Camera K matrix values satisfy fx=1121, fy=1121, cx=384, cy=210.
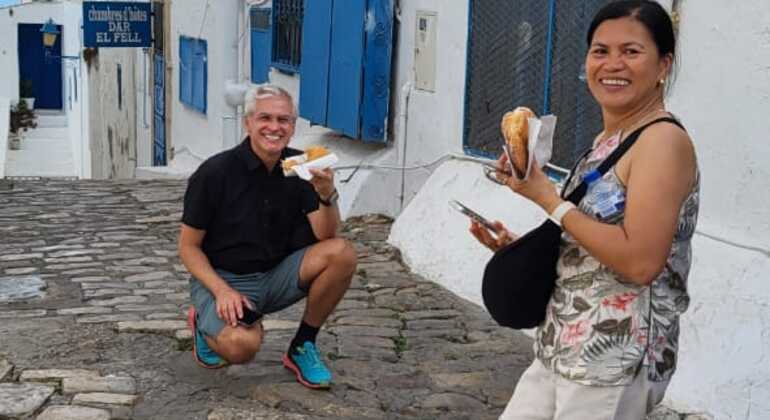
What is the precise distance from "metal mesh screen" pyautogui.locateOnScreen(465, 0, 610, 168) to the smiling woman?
3.33 m

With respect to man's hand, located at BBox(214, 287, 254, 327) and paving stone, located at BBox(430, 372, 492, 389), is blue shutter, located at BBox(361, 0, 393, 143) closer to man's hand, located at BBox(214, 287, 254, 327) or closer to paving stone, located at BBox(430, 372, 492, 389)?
paving stone, located at BBox(430, 372, 492, 389)

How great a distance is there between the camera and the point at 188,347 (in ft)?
18.4

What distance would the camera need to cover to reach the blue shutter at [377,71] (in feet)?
28.0

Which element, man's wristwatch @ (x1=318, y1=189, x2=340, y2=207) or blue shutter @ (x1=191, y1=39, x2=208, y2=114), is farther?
blue shutter @ (x1=191, y1=39, x2=208, y2=114)

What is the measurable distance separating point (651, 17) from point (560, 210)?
53 centimetres

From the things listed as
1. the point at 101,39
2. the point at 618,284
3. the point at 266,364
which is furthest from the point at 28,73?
the point at 618,284

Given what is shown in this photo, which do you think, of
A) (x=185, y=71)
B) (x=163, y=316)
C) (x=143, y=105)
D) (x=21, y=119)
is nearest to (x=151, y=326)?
(x=163, y=316)

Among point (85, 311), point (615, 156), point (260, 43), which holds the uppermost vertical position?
point (615, 156)

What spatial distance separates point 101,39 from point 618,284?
1556cm

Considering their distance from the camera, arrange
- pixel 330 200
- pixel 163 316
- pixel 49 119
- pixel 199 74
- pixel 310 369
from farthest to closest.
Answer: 1. pixel 49 119
2. pixel 199 74
3. pixel 163 316
4. pixel 310 369
5. pixel 330 200

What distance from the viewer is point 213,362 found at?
5.04 meters

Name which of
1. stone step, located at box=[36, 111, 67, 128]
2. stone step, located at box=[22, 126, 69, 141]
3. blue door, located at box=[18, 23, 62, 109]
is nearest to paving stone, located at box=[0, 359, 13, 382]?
stone step, located at box=[22, 126, 69, 141]

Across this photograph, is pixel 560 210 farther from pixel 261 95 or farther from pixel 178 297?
pixel 178 297

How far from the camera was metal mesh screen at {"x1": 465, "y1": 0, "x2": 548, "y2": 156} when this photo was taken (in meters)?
6.73
